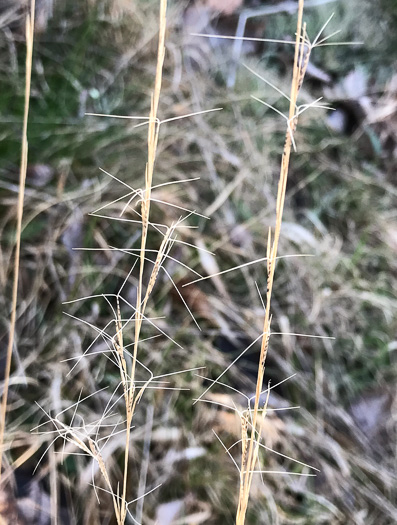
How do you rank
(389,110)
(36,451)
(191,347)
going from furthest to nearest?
(389,110), (191,347), (36,451)

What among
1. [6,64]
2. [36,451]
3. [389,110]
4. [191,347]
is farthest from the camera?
[389,110]

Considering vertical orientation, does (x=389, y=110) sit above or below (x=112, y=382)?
above

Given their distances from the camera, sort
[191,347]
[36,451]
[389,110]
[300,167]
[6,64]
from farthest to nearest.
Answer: [389,110] → [300,167] → [6,64] → [191,347] → [36,451]

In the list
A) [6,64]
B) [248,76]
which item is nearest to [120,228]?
[6,64]

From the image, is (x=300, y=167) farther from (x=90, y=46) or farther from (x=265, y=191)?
(x=90, y=46)

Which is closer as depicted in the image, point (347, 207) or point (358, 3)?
point (347, 207)

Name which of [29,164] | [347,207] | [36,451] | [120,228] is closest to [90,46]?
[29,164]

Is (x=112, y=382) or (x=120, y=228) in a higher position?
(x=120, y=228)

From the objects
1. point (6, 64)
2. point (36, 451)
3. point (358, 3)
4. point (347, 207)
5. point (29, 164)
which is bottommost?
point (36, 451)

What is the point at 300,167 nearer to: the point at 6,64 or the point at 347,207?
the point at 347,207
